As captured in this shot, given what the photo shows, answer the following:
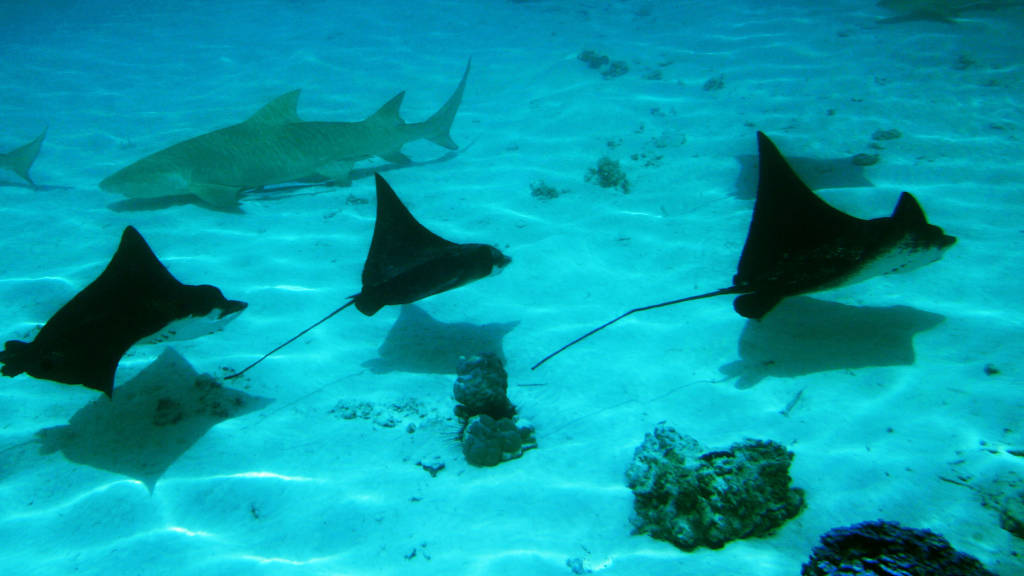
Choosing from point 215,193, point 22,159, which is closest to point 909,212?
point 215,193

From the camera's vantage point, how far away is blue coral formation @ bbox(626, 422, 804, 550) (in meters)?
2.64

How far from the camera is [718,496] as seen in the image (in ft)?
8.72

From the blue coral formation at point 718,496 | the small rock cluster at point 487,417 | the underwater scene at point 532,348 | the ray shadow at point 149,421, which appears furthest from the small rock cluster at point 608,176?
the ray shadow at point 149,421

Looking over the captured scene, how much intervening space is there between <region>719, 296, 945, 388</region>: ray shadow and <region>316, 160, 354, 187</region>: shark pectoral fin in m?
5.77

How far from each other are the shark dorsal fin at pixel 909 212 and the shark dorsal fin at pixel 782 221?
0.30 m

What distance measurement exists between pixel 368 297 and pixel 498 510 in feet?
5.98

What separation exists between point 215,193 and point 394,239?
3926 mm

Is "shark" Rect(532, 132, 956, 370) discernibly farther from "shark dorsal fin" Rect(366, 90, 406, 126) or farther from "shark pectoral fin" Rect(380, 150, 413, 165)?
"shark pectoral fin" Rect(380, 150, 413, 165)

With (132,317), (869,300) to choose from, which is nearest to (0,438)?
(132,317)

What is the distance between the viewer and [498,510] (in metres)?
3.02

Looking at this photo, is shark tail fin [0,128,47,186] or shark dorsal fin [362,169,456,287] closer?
shark dorsal fin [362,169,456,287]

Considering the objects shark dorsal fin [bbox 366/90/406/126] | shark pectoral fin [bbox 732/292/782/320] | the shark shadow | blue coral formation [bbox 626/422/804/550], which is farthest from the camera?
the shark shadow

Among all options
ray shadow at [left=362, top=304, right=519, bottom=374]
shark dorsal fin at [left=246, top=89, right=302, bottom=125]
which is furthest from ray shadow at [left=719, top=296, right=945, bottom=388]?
shark dorsal fin at [left=246, top=89, right=302, bottom=125]

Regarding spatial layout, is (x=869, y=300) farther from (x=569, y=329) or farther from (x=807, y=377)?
(x=569, y=329)
